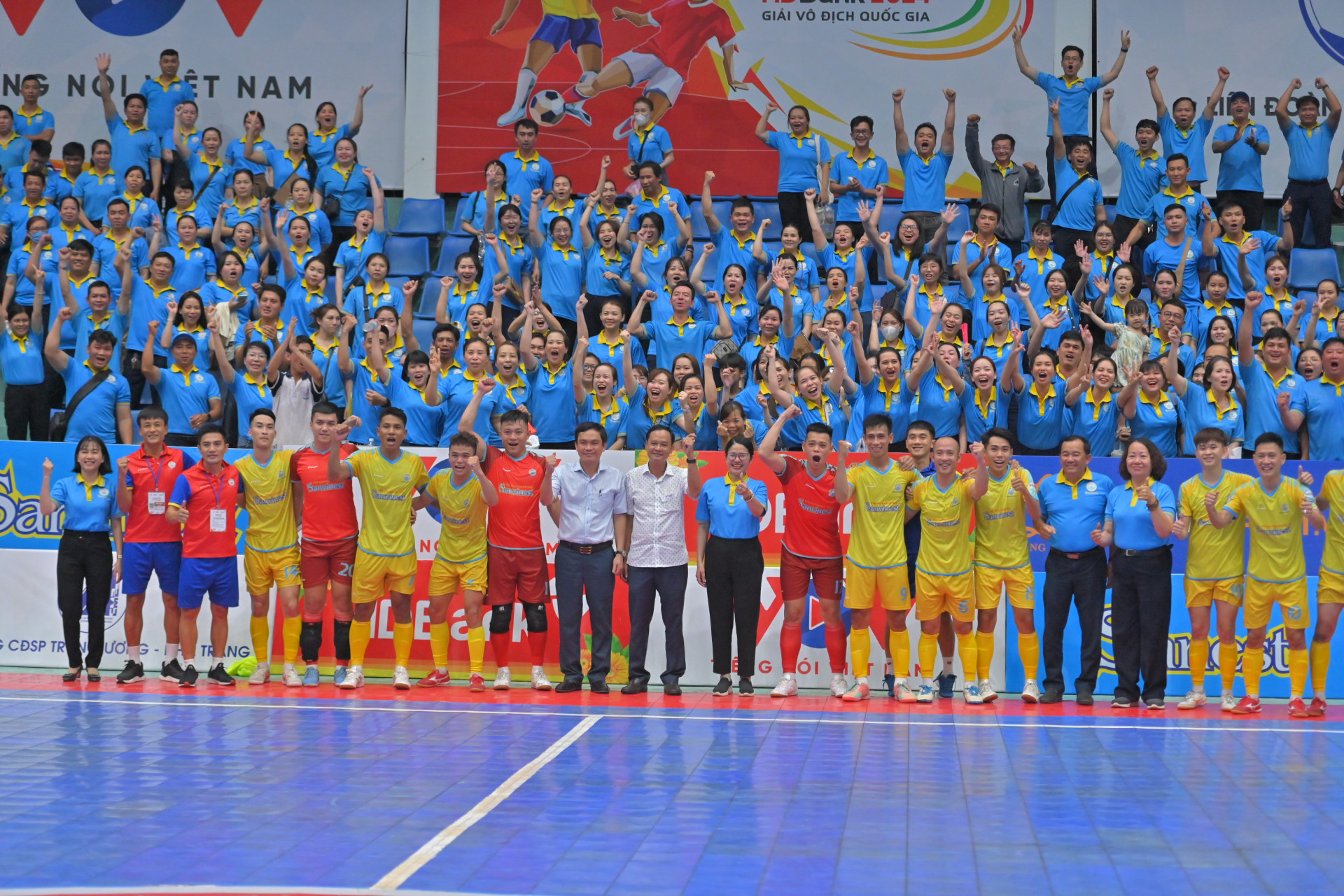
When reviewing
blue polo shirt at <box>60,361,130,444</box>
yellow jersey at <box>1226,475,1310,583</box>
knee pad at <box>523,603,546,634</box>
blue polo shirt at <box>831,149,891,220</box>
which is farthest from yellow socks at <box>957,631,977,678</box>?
blue polo shirt at <box>60,361,130,444</box>

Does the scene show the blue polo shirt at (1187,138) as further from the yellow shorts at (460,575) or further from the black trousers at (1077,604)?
the yellow shorts at (460,575)

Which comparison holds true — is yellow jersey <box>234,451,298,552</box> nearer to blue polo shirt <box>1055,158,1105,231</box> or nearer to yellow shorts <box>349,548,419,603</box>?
yellow shorts <box>349,548,419,603</box>

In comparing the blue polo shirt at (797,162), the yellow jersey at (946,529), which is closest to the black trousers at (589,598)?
the yellow jersey at (946,529)

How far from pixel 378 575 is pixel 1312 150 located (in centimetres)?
1411

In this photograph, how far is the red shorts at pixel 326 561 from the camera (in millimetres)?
12820

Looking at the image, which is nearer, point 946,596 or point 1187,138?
point 946,596

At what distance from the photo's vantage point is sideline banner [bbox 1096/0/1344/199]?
20250mm

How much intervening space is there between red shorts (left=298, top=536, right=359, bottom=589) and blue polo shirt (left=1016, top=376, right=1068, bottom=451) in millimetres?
7124

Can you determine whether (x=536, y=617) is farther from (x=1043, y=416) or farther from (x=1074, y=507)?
(x=1043, y=416)

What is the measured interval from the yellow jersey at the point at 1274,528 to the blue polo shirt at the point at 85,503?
10593mm

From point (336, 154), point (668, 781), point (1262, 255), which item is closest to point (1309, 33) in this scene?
point (1262, 255)

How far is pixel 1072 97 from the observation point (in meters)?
19.5

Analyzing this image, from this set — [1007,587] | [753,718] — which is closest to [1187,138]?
[1007,587]

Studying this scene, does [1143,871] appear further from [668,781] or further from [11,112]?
[11,112]
